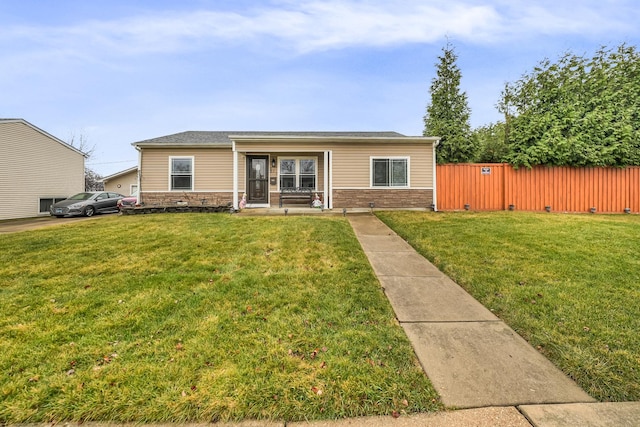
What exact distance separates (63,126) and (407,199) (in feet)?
143

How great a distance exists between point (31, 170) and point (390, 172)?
20400 millimetres

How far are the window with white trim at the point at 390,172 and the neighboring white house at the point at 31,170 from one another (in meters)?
19.5

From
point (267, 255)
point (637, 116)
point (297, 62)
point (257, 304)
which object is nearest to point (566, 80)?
point (637, 116)

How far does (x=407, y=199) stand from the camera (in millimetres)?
11750

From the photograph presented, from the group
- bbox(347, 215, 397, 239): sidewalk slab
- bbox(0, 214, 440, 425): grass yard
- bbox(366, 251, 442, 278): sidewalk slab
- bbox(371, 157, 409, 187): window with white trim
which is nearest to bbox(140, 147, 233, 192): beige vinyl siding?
bbox(347, 215, 397, 239): sidewalk slab

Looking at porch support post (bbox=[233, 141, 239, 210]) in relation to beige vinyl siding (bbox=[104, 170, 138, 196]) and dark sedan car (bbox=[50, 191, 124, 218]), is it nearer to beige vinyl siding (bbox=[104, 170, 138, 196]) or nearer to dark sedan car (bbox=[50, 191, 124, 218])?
dark sedan car (bbox=[50, 191, 124, 218])

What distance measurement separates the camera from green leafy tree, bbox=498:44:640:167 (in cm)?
Result: 1147

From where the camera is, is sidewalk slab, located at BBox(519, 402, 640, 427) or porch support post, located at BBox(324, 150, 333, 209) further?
porch support post, located at BBox(324, 150, 333, 209)

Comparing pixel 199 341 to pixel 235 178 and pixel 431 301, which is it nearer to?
pixel 431 301

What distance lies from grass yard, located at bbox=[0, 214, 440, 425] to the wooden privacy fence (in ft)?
29.9

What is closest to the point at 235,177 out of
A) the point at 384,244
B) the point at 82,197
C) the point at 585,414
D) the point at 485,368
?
the point at 384,244

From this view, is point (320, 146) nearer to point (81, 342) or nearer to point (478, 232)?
point (478, 232)

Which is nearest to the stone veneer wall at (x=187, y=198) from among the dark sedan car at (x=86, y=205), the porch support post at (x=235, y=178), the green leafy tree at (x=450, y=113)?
the porch support post at (x=235, y=178)

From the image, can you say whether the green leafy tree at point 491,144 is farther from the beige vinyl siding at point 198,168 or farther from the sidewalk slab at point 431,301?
the beige vinyl siding at point 198,168
